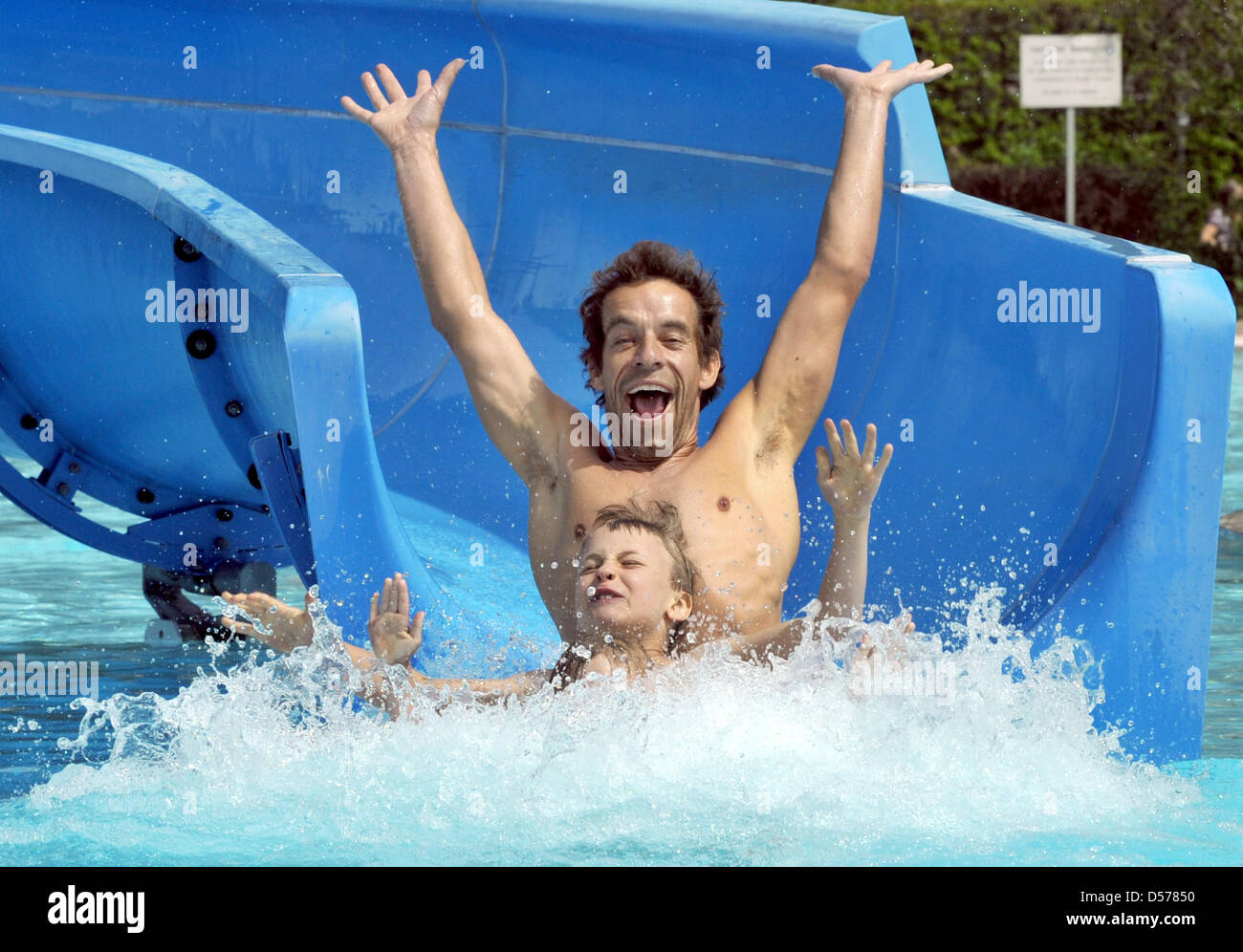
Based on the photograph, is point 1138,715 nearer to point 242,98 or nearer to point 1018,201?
point 242,98

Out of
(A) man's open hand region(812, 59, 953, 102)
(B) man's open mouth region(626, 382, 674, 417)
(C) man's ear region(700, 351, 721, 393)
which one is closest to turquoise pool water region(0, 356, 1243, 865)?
(B) man's open mouth region(626, 382, 674, 417)

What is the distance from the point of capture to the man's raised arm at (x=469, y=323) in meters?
3.11

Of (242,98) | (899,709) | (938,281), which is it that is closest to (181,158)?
(242,98)

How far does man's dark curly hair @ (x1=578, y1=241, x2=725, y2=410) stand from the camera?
3.05 meters

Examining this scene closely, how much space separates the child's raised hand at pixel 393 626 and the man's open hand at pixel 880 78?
129 centimetres

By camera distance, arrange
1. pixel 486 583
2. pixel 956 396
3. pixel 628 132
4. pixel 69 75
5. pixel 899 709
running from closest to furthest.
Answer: pixel 899 709 < pixel 956 396 < pixel 486 583 < pixel 628 132 < pixel 69 75

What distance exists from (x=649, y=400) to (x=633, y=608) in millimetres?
433

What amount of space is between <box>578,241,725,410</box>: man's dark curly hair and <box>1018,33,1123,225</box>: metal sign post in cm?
673

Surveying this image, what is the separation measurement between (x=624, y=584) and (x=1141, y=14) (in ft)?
31.1

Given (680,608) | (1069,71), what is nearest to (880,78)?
(680,608)

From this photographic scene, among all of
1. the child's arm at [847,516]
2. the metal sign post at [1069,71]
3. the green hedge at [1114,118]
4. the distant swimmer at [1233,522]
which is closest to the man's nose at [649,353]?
the child's arm at [847,516]

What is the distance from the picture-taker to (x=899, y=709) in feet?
8.34

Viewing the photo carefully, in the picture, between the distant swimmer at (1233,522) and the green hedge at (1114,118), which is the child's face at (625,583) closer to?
the distant swimmer at (1233,522)

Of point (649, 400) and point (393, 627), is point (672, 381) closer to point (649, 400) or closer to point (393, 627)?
point (649, 400)
